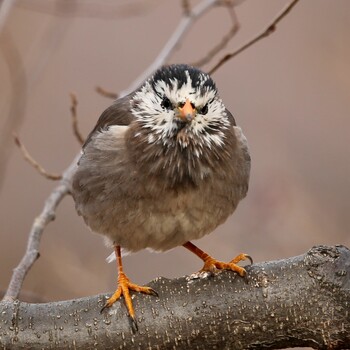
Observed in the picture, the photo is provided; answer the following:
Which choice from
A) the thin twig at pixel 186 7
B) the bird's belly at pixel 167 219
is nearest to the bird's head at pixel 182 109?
the bird's belly at pixel 167 219

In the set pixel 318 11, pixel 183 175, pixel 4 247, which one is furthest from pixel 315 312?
pixel 318 11

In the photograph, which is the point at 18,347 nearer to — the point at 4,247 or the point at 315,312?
the point at 315,312

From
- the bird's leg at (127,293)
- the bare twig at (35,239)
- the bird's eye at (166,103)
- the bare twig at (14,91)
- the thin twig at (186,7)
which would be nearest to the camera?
the bird's leg at (127,293)

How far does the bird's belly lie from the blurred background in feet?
4.49

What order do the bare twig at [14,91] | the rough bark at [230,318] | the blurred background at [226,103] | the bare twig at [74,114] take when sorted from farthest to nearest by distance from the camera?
the blurred background at [226,103] < the bare twig at [14,91] < the bare twig at [74,114] < the rough bark at [230,318]

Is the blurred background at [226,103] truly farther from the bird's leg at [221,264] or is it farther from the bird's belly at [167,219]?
the bird's belly at [167,219]

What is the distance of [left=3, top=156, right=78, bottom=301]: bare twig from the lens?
10.1 feet

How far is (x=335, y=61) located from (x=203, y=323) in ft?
12.1

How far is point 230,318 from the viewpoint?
2811 mm

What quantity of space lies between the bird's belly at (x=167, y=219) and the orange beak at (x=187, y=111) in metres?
0.32

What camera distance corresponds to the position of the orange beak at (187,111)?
3.24 m

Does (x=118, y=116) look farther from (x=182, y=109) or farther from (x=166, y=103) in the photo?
(x=182, y=109)

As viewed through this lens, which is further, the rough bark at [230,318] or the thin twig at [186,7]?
the thin twig at [186,7]

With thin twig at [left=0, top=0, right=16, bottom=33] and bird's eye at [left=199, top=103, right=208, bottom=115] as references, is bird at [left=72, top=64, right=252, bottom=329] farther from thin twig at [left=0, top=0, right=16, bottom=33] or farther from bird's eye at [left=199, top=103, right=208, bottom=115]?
thin twig at [left=0, top=0, right=16, bottom=33]
